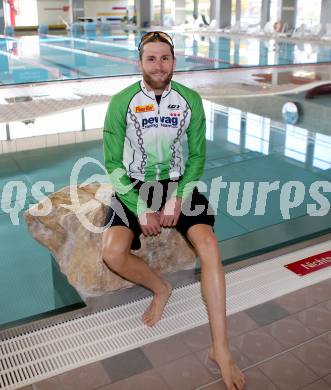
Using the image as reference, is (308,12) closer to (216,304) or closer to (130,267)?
(130,267)

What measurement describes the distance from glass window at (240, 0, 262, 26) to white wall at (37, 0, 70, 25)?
1239cm

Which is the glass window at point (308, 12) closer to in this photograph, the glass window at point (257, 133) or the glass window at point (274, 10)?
the glass window at point (274, 10)

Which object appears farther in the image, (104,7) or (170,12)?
(104,7)

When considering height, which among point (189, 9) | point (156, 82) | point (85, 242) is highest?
point (189, 9)

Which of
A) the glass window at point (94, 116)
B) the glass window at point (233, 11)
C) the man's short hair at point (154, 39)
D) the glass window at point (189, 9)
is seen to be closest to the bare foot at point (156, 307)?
the man's short hair at point (154, 39)

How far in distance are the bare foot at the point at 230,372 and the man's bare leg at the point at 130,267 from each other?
476 mm

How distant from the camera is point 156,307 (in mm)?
2375

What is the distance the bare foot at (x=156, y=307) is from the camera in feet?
7.75

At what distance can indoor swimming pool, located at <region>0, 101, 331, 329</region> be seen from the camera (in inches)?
113

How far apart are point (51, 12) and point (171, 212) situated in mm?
34202

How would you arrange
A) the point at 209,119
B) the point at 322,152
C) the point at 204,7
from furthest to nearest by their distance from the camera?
the point at 204,7 < the point at 209,119 < the point at 322,152

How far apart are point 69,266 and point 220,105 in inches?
249

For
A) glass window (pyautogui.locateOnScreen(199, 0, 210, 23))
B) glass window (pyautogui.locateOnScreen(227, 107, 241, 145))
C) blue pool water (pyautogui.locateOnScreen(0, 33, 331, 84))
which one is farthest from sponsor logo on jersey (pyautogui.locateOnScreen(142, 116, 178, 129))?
glass window (pyautogui.locateOnScreen(199, 0, 210, 23))

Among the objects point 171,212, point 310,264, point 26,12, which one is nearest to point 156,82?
point 171,212
